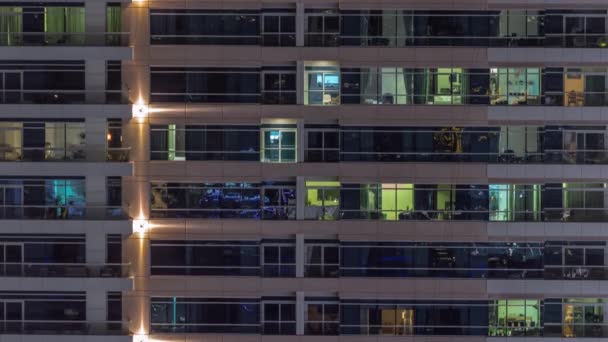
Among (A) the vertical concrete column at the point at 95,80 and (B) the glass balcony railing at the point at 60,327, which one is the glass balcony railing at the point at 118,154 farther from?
(B) the glass balcony railing at the point at 60,327

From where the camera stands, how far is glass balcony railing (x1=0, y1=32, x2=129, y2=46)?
34.6m

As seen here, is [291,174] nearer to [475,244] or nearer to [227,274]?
[227,274]

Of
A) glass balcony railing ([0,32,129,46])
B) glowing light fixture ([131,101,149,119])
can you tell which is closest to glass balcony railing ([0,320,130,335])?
glowing light fixture ([131,101,149,119])

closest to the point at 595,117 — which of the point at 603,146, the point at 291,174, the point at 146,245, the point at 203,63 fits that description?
the point at 603,146

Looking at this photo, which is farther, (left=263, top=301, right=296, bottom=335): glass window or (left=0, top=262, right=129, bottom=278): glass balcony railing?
(left=263, top=301, right=296, bottom=335): glass window

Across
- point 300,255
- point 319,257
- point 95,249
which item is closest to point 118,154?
A: point 95,249

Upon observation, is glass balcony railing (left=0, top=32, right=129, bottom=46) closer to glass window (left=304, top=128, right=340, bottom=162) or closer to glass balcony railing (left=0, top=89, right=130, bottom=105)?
glass balcony railing (left=0, top=89, right=130, bottom=105)

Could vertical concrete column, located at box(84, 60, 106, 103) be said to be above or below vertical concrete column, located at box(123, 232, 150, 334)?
above

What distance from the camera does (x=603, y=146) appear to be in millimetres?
35094

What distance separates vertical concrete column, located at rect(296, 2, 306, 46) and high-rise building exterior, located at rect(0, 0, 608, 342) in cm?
8

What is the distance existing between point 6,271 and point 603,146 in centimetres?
2006

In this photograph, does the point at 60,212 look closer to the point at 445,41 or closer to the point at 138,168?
the point at 138,168

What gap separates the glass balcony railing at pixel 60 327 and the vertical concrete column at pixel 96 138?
5.39 meters

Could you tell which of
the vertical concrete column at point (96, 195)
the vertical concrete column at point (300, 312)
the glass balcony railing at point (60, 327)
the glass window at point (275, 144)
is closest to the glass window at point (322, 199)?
the glass window at point (275, 144)
